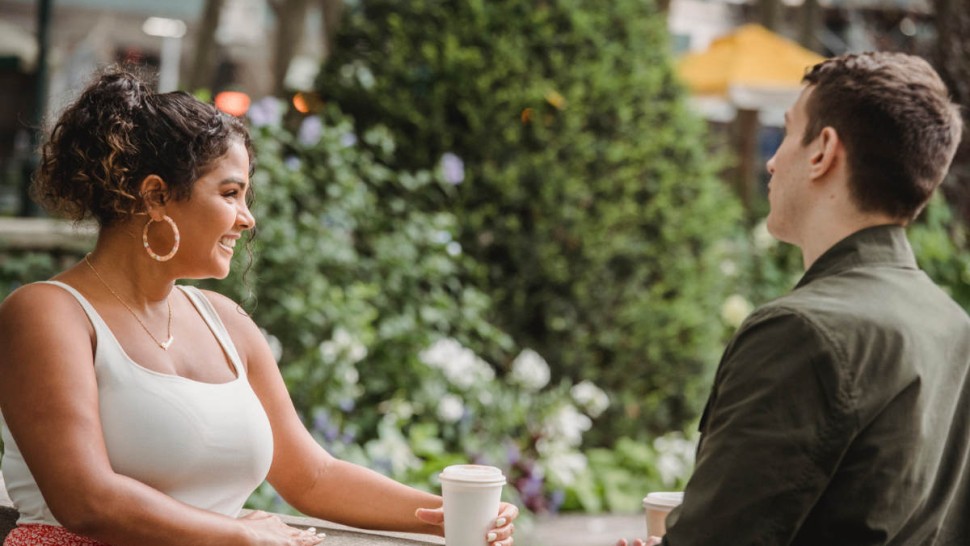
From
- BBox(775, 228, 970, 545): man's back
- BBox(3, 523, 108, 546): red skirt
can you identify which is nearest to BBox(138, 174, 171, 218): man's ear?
BBox(3, 523, 108, 546): red skirt

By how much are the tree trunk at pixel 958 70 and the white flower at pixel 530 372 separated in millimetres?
4628

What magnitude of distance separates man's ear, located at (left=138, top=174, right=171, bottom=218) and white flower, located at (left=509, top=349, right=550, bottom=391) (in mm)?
3333

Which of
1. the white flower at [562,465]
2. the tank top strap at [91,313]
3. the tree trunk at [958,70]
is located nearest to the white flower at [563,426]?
the white flower at [562,465]

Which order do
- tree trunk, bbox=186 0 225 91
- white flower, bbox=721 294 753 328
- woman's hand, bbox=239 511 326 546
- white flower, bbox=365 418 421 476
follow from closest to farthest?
1. woman's hand, bbox=239 511 326 546
2. white flower, bbox=365 418 421 476
3. white flower, bbox=721 294 753 328
4. tree trunk, bbox=186 0 225 91

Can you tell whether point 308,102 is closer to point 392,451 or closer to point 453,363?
point 453,363

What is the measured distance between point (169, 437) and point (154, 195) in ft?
1.53

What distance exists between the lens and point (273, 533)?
2.20 meters

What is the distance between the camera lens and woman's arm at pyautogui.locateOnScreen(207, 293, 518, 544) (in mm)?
2537

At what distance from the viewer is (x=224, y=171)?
2.37 metres

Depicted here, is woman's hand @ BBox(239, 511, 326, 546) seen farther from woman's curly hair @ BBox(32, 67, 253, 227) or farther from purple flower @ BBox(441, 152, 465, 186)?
purple flower @ BBox(441, 152, 465, 186)

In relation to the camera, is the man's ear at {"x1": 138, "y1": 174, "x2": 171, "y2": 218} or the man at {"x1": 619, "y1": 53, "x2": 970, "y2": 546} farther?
the man's ear at {"x1": 138, "y1": 174, "x2": 171, "y2": 218}

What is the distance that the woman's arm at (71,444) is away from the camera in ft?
6.66

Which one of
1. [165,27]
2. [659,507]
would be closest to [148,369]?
[659,507]

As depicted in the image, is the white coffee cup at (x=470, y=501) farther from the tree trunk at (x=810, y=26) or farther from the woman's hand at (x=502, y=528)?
the tree trunk at (x=810, y=26)
